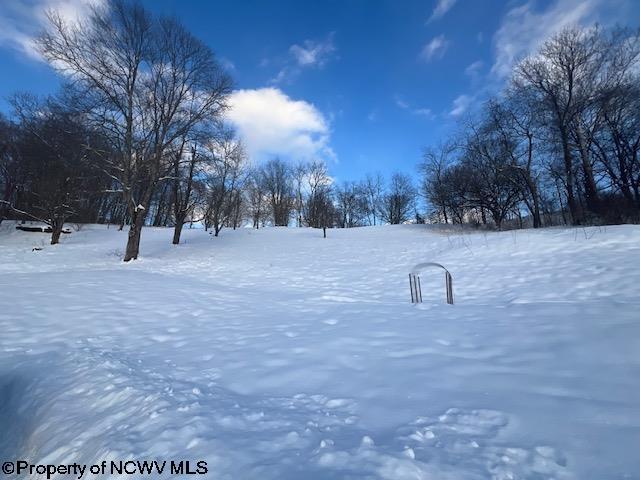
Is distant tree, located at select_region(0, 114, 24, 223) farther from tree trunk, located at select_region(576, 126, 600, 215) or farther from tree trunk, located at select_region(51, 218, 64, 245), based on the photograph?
tree trunk, located at select_region(576, 126, 600, 215)

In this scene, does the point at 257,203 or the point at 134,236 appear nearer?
the point at 134,236

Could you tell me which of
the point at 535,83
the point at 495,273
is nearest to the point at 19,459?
the point at 495,273

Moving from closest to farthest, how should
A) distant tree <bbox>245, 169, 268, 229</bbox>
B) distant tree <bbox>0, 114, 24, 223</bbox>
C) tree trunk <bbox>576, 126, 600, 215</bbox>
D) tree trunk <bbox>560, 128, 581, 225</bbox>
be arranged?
tree trunk <bbox>576, 126, 600, 215</bbox>, tree trunk <bbox>560, 128, 581, 225</bbox>, distant tree <bbox>0, 114, 24, 223</bbox>, distant tree <bbox>245, 169, 268, 229</bbox>

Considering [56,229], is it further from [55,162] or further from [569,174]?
[569,174]

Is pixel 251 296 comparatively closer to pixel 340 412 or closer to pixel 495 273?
pixel 340 412

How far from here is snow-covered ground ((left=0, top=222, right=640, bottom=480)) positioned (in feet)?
6.24

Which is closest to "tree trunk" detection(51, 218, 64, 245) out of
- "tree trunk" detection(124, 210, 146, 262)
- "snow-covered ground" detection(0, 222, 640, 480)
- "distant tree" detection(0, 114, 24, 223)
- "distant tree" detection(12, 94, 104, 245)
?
"distant tree" detection(12, 94, 104, 245)

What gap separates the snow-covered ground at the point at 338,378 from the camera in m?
1.90

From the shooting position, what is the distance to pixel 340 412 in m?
2.50

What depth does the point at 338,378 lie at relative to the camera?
3.18 metres

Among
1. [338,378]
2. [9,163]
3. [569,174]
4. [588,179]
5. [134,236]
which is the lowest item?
[338,378]

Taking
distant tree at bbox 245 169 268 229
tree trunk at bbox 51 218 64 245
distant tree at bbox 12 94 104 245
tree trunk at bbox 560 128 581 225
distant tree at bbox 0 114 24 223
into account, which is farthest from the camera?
distant tree at bbox 245 169 268 229

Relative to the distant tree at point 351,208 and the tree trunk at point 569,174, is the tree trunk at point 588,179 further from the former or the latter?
the distant tree at point 351,208

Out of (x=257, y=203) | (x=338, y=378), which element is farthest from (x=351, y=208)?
(x=338, y=378)
